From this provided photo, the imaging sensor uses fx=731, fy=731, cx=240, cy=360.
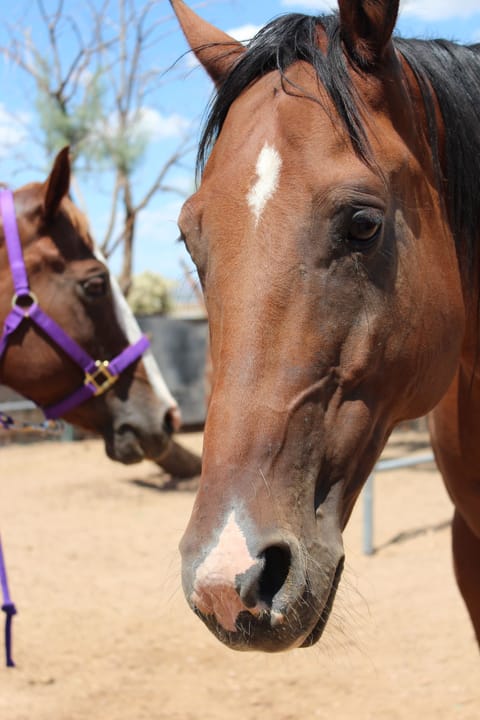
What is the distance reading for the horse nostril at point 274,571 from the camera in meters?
1.31

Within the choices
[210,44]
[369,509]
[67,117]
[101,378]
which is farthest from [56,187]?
[67,117]

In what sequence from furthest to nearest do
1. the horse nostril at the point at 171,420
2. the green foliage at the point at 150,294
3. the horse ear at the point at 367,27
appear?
the green foliage at the point at 150,294 → the horse nostril at the point at 171,420 → the horse ear at the point at 367,27

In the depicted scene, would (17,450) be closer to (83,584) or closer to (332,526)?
(83,584)

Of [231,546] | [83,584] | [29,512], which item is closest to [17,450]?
[29,512]

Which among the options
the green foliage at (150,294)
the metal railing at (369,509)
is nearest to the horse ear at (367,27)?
the metal railing at (369,509)

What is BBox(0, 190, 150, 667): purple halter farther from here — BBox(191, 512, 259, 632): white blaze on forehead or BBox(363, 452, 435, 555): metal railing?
BBox(363, 452, 435, 555): metal railing

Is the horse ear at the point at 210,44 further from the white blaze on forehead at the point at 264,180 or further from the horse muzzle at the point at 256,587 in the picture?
the horse muzzle at the point at 256,587

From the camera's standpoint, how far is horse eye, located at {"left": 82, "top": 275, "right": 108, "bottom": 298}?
143 inches

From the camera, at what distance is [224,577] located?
4.14 ft

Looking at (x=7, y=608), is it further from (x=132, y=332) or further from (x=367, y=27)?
(x=367, y=27)

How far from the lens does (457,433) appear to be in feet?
7.61

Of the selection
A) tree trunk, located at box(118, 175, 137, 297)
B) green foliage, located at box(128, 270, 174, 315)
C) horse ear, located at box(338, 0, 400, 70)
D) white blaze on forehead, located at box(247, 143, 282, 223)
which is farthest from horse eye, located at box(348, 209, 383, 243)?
green foliage, located at box(128, 270, 174, 315)

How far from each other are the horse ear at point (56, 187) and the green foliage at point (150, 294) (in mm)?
12007

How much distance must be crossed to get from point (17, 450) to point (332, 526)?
9.76 meters
